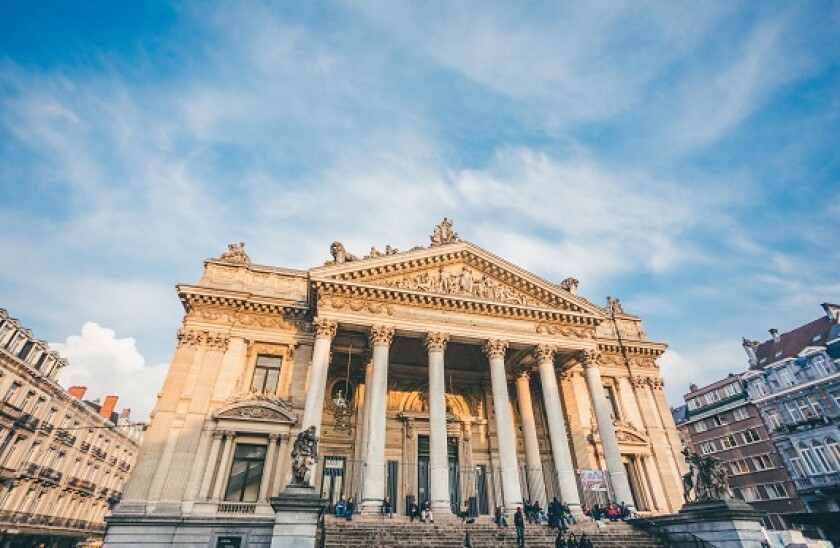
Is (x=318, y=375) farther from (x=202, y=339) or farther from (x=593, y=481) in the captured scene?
(x=593, y=481)

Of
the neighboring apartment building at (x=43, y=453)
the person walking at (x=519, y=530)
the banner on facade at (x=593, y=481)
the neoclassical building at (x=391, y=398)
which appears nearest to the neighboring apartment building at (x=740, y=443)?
the neoclassical building at (x=391, y=398)

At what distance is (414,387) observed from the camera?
25.4 metres

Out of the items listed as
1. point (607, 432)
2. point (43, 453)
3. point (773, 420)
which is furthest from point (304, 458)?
point (773, 420)

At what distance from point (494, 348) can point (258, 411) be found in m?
11.7

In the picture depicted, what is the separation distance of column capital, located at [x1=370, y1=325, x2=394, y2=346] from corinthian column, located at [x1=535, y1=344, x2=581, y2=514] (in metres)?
7.89

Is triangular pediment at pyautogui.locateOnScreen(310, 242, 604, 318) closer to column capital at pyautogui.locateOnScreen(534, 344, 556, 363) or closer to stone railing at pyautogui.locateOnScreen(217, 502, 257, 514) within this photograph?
column capital at pyautogui.locateOnScreen(534, 344, 556, 363)

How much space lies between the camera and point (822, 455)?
1458 inches

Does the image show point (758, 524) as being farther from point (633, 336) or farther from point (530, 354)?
point (633, 336)

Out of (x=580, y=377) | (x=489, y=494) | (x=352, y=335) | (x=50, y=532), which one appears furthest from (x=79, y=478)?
(x=580, y=377)

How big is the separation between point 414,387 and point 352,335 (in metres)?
4.98

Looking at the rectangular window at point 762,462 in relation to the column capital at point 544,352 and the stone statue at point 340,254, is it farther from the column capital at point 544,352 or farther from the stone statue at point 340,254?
the stone statue at point 340,254

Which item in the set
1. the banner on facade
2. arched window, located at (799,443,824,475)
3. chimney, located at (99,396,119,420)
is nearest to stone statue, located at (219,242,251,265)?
the banner on facade

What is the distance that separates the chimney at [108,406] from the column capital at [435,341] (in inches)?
Answer: 1703

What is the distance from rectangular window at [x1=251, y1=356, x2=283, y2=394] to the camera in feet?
72.8
